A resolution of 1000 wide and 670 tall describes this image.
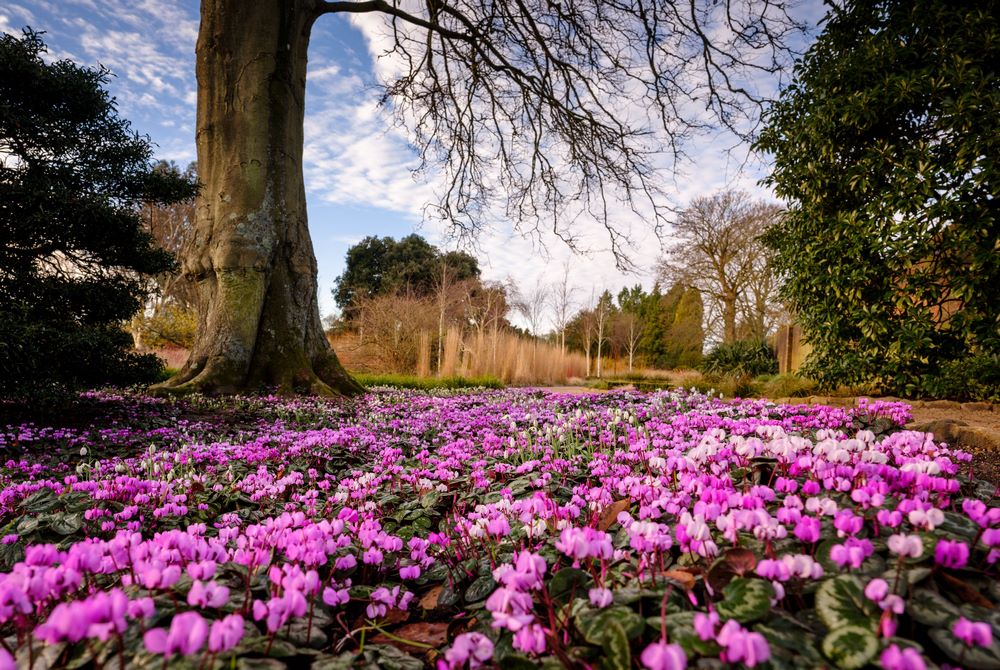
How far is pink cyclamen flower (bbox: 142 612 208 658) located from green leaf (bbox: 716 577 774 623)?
A: 0.97 metres

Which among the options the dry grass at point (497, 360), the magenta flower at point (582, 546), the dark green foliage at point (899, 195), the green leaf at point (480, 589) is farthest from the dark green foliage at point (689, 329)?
the magenta flower at point (582, 546)

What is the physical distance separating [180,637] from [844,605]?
1.24m

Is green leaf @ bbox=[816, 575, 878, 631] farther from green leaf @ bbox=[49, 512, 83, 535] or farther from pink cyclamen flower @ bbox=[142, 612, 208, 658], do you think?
green leaf @ bbox=[49, 512, 83, 535]

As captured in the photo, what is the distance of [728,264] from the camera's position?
27.3m

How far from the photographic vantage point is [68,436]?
458 cm

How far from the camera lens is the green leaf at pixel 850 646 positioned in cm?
88

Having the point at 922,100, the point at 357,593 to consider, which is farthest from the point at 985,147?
the point at 357,593

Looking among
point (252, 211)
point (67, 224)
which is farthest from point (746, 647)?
point (252, 211)

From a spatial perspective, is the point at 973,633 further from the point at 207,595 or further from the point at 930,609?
Result: the point at 207,595

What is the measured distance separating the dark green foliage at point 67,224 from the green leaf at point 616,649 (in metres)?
5.73

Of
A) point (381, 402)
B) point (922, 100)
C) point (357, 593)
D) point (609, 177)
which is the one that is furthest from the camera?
point (609, 177)

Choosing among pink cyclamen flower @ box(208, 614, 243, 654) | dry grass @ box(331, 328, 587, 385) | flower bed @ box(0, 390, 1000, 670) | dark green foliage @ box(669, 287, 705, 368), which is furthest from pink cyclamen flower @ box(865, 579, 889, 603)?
dark green foliage @ box(669, 287, 705, 368)

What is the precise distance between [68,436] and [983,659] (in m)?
6.07

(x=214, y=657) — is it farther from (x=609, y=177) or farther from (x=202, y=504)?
(x=609, y=177)
